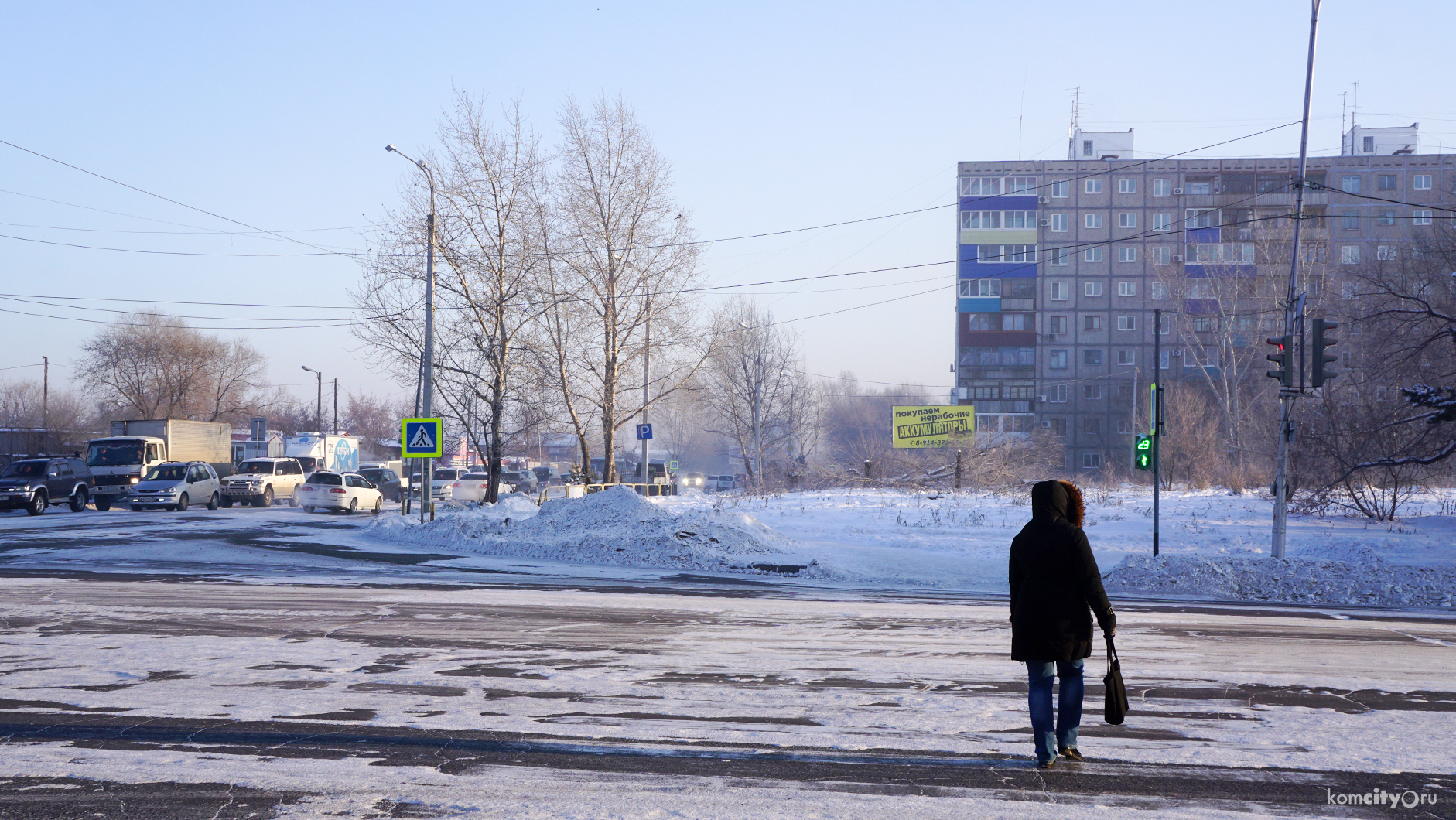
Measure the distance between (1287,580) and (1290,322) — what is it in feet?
18.9

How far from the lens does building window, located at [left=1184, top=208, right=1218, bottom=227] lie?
7931 centimetres

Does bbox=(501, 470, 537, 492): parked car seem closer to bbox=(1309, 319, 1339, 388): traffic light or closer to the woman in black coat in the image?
bbox=(1309, 319, 1339, 388): traffic light

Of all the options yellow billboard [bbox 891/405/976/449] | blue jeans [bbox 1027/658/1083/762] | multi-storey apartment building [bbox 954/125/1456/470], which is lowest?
blue jeans [bbox 1027/658/1083/762]

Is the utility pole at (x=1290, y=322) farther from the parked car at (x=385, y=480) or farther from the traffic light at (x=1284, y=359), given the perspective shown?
the parked car at (x=385, y=480)

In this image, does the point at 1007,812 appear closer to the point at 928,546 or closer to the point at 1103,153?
the point at 928,546

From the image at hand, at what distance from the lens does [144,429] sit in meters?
41.4

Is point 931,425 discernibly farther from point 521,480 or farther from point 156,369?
point 156,369

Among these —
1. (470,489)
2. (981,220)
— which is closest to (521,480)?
(470,489)

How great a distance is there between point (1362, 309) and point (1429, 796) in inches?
1028

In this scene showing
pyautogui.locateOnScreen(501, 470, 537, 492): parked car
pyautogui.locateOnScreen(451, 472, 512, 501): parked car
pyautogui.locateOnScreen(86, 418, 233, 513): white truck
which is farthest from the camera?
pyautogui.locateOnScreen(501, 470, 537, 492): parked car

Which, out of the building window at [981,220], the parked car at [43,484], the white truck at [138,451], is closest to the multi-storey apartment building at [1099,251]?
the building window at [981,220]

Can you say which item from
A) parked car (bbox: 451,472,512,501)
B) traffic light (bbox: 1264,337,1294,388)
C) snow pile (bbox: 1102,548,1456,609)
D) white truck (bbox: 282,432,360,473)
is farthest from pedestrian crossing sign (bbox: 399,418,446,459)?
white truck (bbox: 282,432,360,473)

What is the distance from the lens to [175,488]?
114ft

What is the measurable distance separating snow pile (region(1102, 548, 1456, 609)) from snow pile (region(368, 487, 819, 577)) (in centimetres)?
605
